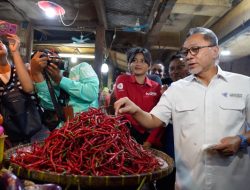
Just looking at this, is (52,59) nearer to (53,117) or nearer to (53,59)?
(53,59)

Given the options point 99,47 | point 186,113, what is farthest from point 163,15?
point 186,113

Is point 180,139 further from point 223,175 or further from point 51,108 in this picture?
point 51,108

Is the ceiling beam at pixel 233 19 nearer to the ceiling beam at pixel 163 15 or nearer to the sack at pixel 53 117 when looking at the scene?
the ceiling beam at pixel 163 15

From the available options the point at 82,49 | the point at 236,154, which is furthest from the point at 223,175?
the point at 82,49

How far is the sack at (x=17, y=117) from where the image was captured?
9.54 feet

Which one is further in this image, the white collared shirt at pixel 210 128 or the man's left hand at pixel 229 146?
the white collared shirt at pixel 210 128

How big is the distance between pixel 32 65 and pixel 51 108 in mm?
582

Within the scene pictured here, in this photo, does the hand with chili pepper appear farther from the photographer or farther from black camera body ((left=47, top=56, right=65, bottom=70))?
black camera body ((left=47, top=56, right=65, bottom=70))

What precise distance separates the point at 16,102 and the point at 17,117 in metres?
0.16

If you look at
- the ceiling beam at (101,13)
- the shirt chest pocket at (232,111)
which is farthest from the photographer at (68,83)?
the ceiling beam at (101,13)

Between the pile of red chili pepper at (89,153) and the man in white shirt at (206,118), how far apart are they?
1.47ft

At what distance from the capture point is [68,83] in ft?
10.6

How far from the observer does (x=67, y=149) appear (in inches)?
80.1

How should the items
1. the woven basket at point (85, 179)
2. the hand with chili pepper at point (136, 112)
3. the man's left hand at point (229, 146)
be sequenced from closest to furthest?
the woven basket at point (85, 179) < the man's left hand at point (229, 146) < the hand with chili pepper at point (136, 112)
